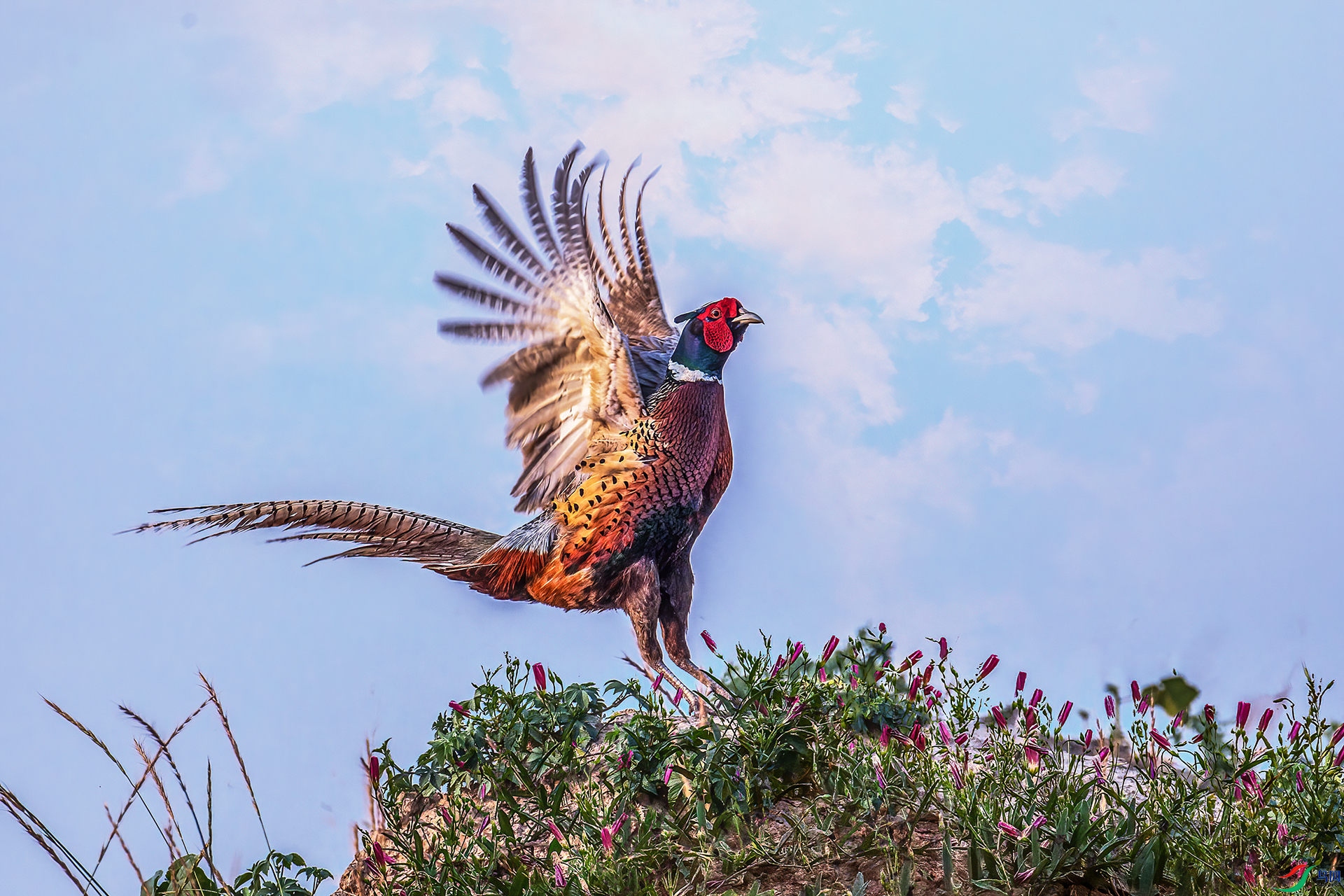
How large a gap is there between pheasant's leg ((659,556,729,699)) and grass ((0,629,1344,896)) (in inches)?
28.9

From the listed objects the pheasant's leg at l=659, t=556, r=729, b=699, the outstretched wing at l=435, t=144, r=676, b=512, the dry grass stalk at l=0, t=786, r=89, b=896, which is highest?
the outstretched wing at l=435, t=144, r=676, b=512

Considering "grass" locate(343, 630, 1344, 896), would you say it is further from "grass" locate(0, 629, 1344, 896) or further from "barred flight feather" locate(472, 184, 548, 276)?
"barred flight feather" locate(472, 184, 548, 276)

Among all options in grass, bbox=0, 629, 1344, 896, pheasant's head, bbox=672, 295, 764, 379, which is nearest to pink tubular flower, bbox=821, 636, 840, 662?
grass, bbox=0, 629, 1344, 896

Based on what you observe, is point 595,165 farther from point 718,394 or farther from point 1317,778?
point 1317,778

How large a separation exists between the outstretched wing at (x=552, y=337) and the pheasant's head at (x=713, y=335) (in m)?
0.27

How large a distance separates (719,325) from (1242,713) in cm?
267

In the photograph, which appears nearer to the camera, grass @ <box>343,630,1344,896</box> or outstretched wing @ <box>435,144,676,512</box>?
grass @ <box>343,630,1344,896</box>

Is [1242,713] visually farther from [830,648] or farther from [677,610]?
[677,610]

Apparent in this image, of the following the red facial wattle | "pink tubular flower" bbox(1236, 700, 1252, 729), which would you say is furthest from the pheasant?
"pink tubular flower" bbox(1236, 700, 1252, 729)

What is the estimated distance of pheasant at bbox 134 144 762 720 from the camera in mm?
5320

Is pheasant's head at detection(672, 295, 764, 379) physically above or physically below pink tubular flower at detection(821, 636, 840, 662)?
above

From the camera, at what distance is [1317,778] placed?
4.07 m

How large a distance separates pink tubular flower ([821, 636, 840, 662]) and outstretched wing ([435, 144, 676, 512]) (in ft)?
4.36

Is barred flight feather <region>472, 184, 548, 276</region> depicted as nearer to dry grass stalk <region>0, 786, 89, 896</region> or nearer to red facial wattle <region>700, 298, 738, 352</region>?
red facial wattle <region>700, 298, 738, 352</region>
